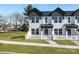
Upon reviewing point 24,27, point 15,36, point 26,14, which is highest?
point 26,14

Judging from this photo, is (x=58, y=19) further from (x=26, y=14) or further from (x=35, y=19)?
(x=26, y=14)

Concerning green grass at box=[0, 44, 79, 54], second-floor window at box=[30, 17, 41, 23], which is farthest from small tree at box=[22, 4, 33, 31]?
green grass at box=[0, 44, 79, 54]

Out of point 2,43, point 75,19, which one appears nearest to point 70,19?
point 75,19

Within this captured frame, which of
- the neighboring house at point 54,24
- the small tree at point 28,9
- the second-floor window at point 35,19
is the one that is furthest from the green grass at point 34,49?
the small tree at point 28,9

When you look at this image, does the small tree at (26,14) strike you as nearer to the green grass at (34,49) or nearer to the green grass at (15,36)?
the green grass at (15,36)

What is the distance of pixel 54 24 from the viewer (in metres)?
24.1

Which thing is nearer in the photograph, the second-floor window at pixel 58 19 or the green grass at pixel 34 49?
the green grass at pixel 34 49

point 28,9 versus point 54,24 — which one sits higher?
point 28,9

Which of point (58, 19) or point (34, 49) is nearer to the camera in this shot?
point (34, 49)

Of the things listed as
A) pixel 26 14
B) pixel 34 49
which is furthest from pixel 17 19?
pixel 34 49

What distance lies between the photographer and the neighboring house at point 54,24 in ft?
78.8

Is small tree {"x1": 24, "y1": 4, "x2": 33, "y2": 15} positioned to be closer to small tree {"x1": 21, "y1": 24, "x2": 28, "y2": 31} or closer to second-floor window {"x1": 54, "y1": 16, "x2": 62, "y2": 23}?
small tree {"x1": 21, "y1": 24, "x2": 28, "y2": 31}

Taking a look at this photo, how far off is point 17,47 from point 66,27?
116 cm
